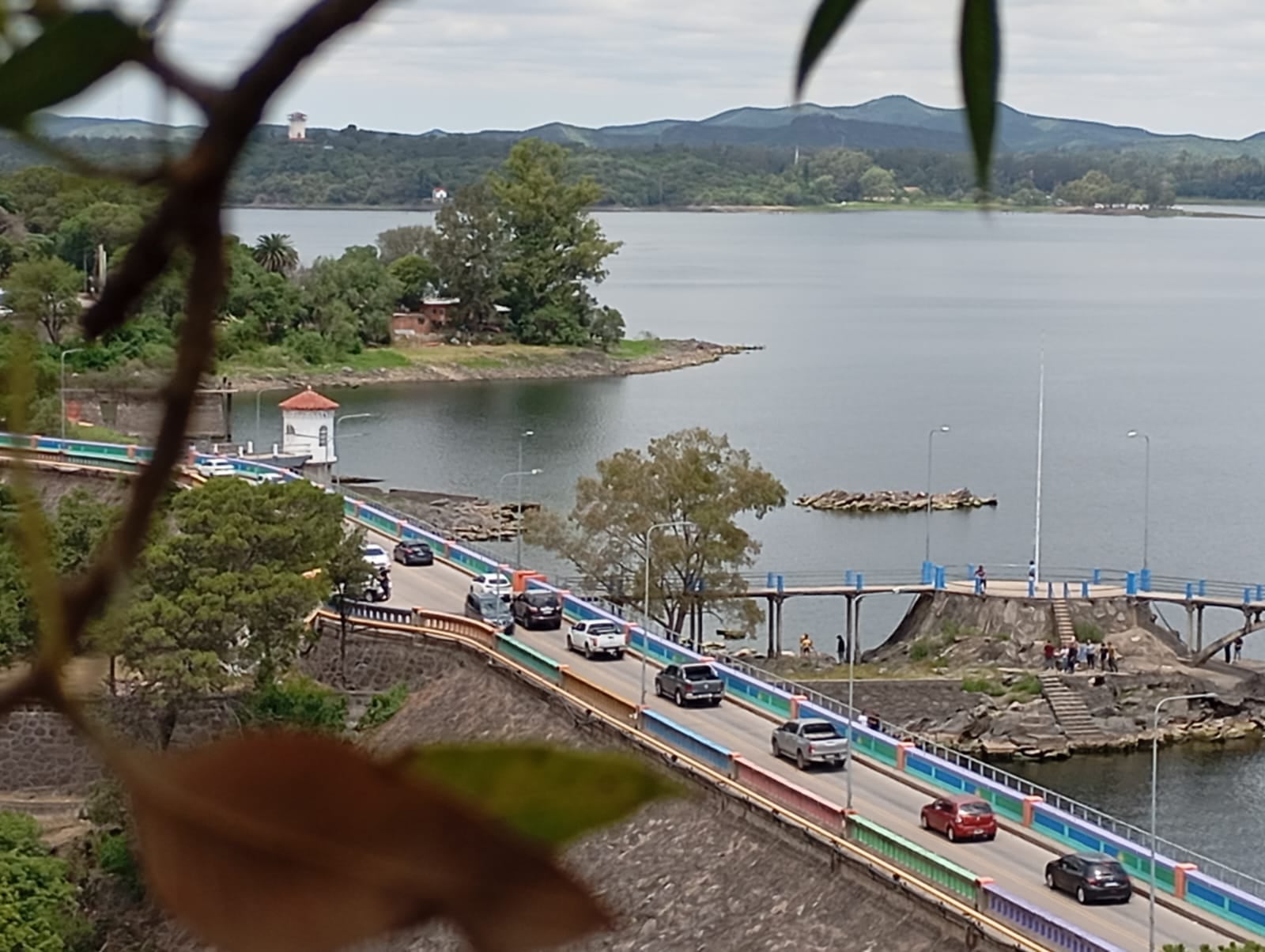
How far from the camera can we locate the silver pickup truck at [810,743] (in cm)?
1670

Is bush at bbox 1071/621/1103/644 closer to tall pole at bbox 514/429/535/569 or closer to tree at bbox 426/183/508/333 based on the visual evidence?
tall pole at bbox 514/429/535/569

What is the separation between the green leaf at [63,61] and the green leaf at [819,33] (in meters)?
0.18

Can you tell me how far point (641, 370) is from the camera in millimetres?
55500

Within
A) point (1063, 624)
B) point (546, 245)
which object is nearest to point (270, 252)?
point (1063, 624)

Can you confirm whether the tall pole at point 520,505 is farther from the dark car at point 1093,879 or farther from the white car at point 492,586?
the dark car at point 1093,879

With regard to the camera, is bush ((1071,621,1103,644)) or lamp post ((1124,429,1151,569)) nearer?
bush ((1071,621,1103,644))

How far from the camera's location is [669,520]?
80.7ft

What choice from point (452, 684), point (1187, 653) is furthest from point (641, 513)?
point (1187, 653)

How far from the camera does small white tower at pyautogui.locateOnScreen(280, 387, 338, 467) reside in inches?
1292

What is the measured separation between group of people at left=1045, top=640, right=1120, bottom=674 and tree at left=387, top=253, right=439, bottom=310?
3011 centimetres

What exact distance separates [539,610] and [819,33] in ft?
70.8

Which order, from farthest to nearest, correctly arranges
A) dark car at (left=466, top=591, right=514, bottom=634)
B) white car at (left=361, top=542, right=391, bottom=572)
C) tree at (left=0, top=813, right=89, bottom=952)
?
white car at (left=361, top=542, right=391, bottom=572)
dark car at (left=466, top=591, right=514, bottom=634)
tree at (left=0, top=813, right=89, bottom=952)

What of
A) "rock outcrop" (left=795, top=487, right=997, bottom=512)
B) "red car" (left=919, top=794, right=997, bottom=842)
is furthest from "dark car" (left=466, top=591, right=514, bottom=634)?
"rock outcrop" (left=795, top=487, right=997, bottom=512)

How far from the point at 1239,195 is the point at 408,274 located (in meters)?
39.2
